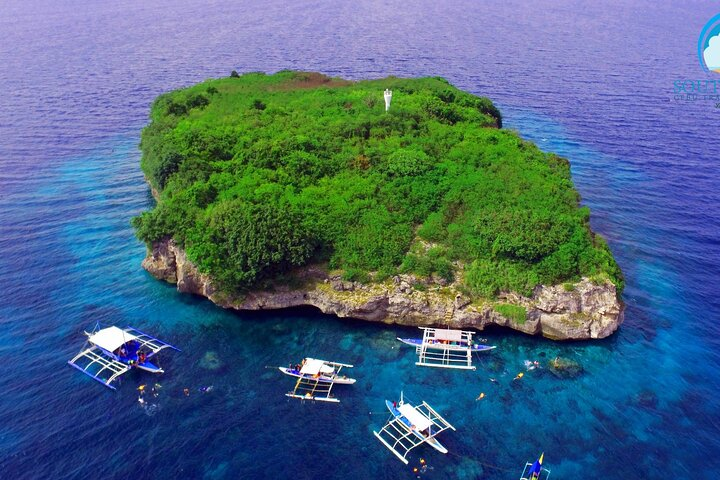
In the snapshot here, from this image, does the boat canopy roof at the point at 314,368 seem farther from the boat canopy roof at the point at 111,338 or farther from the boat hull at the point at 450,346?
the boat canopy roof at the point at 111,338

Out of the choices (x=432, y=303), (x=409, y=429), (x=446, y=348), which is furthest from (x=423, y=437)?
(x=432, y=303)

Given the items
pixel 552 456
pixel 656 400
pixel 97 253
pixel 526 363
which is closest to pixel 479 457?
pixel 552 456

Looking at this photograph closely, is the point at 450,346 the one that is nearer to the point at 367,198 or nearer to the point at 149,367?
the point at 367,198

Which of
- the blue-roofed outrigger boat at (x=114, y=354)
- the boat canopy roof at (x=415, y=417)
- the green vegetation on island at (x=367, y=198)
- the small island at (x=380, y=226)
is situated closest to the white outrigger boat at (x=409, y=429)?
the boat canopy roof at (x=415, y=417)

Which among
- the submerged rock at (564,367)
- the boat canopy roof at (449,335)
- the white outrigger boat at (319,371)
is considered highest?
the boat canopy roof at (449,335)

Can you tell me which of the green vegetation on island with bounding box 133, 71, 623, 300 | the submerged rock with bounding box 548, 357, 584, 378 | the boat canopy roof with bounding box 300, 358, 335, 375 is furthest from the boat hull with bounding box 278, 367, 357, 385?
the submerged rock with bounding box 548, 357, 584, 378

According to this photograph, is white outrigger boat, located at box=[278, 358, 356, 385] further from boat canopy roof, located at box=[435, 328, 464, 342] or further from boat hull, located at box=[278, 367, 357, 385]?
boat canopy roof, located at box=[435, 328, 464, 342]

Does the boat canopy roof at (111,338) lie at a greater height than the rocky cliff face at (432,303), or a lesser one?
lesser
